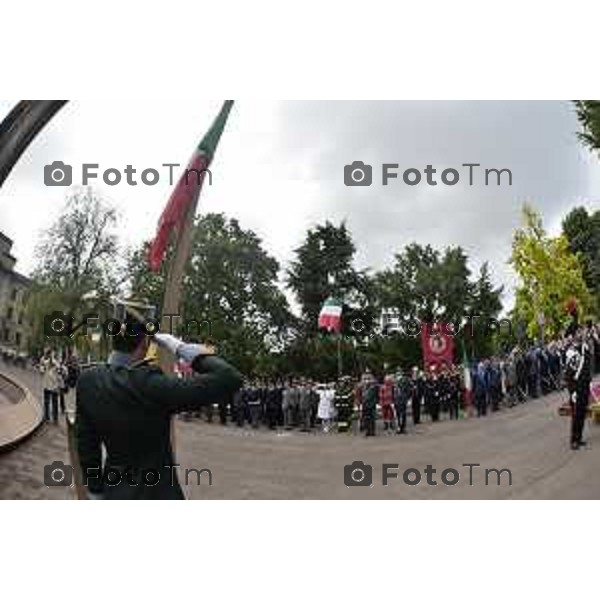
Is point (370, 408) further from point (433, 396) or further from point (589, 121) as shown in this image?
point (589, 121)

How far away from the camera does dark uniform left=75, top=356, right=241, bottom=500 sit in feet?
13.6

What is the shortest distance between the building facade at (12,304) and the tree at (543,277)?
3377mm

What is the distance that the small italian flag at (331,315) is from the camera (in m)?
5.60

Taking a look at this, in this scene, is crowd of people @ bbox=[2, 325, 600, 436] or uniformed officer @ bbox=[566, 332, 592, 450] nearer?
crowd of people @ bbox=[2, 325, 600, 436]

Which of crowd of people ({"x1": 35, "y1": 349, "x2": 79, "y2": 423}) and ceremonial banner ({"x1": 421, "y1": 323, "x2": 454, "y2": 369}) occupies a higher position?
ceremonial banner ({"x1": 421, "y1": 323, "x2": 454, "y2": 369})

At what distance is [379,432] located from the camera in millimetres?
5906

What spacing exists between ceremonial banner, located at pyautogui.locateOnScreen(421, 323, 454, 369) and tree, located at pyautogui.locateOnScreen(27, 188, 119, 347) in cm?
210

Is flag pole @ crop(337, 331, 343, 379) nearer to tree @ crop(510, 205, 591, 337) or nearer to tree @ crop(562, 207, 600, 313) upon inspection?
tree @ crop(510, 205, 591, 337)

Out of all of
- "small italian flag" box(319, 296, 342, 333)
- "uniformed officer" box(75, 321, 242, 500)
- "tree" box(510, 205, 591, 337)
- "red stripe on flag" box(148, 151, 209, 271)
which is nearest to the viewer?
"uniformed officer" box(75, 321, 242, 500)

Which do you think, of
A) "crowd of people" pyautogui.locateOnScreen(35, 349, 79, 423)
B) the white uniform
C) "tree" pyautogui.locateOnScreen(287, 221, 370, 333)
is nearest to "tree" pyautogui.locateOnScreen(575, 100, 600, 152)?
"tree" pyautogui.locateOnScreen(287, 221, 370, 333)

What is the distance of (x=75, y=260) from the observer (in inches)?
234
